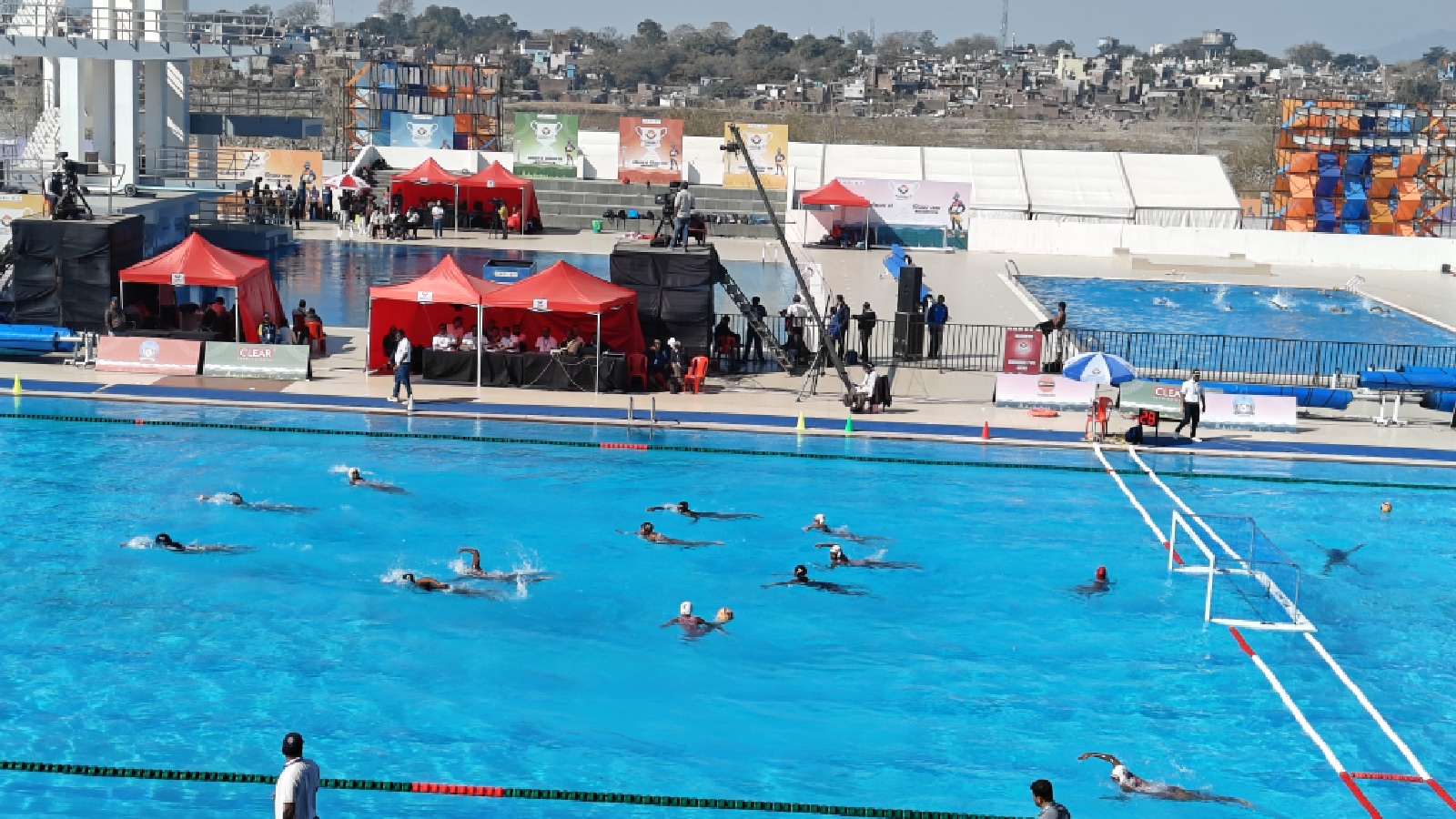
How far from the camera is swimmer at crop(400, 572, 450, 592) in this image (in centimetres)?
2084

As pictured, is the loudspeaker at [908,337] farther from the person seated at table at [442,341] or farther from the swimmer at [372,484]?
the swimmer at [372,484]

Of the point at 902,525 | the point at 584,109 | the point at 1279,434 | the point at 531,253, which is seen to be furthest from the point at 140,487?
the point at 584,109

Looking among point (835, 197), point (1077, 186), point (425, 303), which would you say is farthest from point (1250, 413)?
point (1077, 186)

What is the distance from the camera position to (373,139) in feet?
227

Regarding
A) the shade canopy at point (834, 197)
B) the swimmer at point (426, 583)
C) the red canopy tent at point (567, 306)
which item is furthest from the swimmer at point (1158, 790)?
the shade canopy at point (834, 197)

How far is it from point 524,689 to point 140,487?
10166mm

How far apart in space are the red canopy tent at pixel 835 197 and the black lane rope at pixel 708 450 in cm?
3109

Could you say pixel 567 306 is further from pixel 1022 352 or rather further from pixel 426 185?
pixel 426 185

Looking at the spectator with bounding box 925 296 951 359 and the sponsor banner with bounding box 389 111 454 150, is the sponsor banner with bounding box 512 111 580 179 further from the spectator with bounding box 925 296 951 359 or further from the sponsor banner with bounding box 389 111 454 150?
the spectator with bounding box 925 296 951 359

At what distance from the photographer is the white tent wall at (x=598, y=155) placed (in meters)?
65.6

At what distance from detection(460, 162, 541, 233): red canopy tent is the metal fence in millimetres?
22942

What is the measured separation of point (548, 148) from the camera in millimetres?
64875

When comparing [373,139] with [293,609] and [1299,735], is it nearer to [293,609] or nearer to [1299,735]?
[293,609]

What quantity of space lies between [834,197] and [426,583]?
39.9 metres
